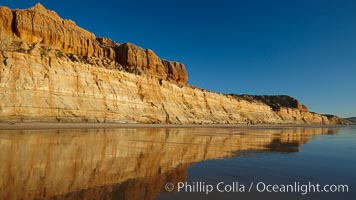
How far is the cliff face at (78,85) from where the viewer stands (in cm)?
2675

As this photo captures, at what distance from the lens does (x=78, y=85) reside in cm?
3294

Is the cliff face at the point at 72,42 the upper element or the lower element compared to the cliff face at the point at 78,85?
upper

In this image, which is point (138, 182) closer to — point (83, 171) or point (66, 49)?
point (83, 171)

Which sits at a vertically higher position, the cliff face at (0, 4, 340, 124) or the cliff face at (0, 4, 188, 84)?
the cliff face at (0, 4, 188, 84)

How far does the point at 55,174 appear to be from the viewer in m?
6.07

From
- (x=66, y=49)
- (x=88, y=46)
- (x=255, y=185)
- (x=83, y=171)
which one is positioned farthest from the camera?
(x=88, y=46)

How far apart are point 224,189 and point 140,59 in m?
66.8

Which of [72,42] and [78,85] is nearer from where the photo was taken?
[78,85]

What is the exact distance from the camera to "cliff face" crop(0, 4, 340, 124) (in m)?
26.8

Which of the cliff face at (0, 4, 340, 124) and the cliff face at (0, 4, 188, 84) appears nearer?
the cliff face at (0, 4, 340, 124)

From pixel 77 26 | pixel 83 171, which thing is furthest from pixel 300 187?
pixel 77 26

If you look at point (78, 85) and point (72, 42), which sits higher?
point (72, 42)

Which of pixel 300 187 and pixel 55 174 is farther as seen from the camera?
pixel 55 174

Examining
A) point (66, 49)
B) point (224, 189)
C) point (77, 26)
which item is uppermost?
point (77, 26)
